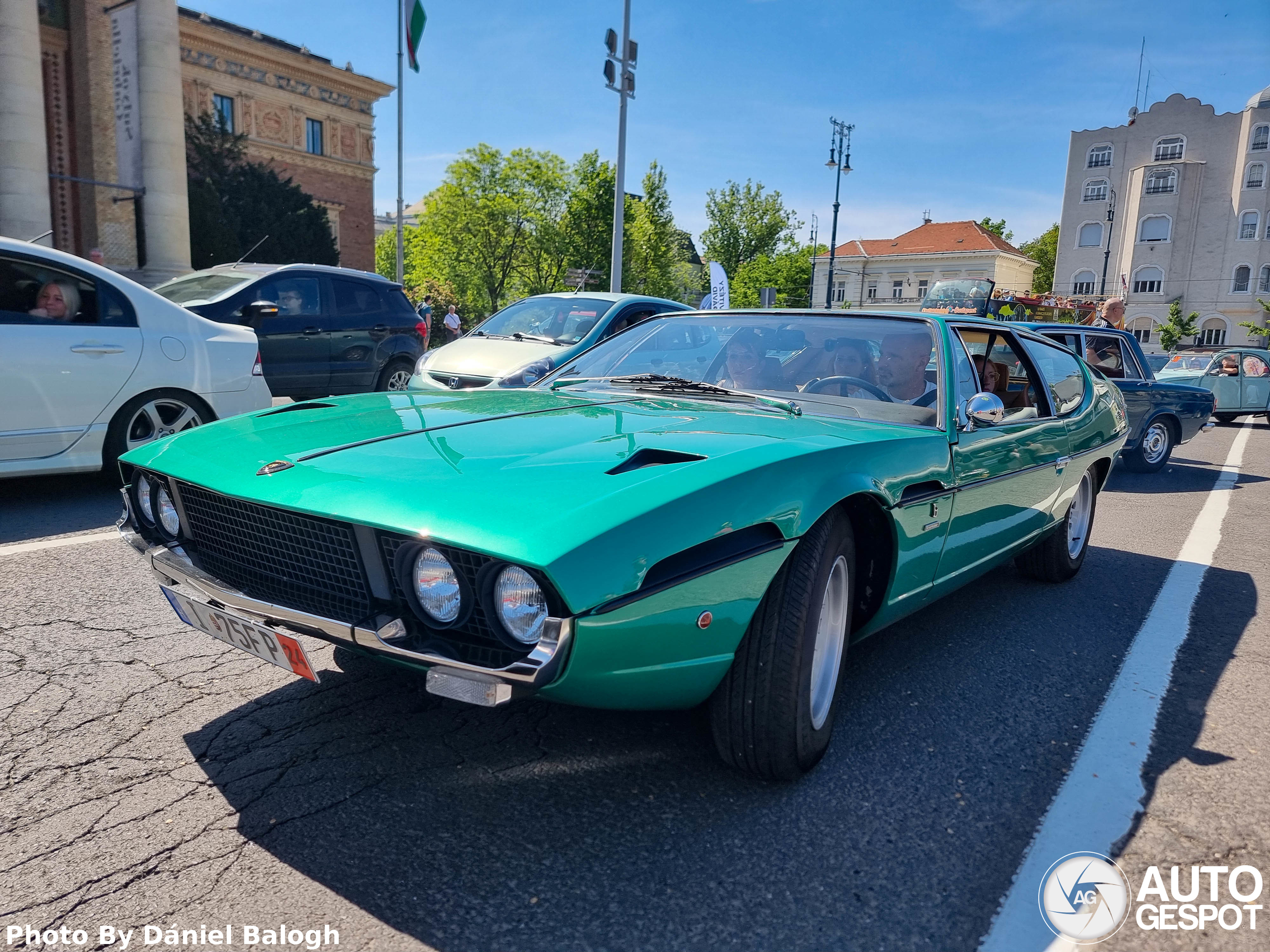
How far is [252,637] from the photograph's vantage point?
221 cm

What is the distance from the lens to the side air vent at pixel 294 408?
9.95ft

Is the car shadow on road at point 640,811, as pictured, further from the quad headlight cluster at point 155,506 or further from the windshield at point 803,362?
the windshield at point 803,362

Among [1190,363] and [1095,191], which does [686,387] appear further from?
[1095,191]

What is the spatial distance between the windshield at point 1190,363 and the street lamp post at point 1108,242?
47.5 metres

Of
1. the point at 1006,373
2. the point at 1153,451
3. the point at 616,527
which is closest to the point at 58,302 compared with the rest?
the point at 616,527

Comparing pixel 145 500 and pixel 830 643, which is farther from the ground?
pixel 145 500

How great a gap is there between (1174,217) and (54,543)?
69058mm

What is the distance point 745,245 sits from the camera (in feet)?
227

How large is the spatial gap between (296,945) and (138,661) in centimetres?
174

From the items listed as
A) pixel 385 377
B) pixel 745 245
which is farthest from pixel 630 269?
pixel 385 377

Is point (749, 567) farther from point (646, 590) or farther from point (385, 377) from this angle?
point (385, 377)

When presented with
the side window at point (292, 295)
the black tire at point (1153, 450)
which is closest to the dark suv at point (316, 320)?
the side window at point (292, 295)

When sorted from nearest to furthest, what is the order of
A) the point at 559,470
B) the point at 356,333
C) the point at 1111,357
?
1. the point at 559,470
2. the point at 356,333
3. the point at 1111,357

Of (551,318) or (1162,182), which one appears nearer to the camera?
(551,318)
